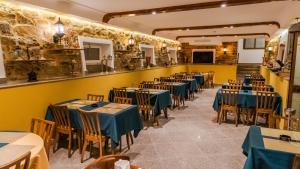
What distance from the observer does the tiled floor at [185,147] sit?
3283 mm

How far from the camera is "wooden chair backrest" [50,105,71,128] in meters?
3.58

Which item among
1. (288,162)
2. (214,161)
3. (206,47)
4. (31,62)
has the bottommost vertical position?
(214,161)

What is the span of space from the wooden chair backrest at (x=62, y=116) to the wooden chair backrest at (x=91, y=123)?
0.43 metres

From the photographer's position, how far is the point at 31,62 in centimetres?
421

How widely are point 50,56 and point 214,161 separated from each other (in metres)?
3.79

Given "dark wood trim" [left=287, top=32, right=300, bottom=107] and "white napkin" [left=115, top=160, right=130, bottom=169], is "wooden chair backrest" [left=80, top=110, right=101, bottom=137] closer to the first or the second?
"white napkin" [left=115, top=160, right=130, bottom=169]

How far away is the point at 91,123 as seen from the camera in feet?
10.6

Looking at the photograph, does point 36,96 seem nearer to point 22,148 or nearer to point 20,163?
point 22,148

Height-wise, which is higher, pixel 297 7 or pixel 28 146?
pixel 297 7

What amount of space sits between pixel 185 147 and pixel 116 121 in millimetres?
1408

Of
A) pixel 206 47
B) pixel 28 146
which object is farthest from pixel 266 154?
pixel 206 47

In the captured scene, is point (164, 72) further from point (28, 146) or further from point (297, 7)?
point (28, 146)

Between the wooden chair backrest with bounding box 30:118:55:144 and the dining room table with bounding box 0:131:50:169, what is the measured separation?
15 cm

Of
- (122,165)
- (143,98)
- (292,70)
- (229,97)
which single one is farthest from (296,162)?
(143,98)
